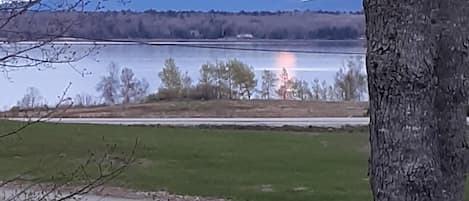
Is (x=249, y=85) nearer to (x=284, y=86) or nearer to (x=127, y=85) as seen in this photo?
(x=284, y=86)

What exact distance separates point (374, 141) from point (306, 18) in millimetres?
35120

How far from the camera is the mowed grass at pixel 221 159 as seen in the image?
12.5 meters

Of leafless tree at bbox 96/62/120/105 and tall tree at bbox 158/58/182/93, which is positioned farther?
tall tree at bbox 158/58/182/93

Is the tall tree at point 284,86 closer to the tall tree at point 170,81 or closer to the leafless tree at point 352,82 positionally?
the leafless tree at point 352,82

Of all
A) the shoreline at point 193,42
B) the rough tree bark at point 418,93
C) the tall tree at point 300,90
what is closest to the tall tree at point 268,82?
the tall tree at point 300,90

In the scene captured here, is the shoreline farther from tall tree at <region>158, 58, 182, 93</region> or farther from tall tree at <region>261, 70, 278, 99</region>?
tall tree at <region>158, 58, 182, 93</region>

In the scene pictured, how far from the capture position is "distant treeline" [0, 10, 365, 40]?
3791 millimetres

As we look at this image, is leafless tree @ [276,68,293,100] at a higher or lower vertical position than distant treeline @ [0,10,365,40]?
lower

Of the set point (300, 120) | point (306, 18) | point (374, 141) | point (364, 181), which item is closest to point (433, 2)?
point (374, 141)

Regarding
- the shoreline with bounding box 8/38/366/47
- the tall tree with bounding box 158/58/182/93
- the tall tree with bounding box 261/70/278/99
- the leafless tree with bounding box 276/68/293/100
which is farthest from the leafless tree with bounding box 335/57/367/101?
the tall tree with bounding box 158/58/182/93

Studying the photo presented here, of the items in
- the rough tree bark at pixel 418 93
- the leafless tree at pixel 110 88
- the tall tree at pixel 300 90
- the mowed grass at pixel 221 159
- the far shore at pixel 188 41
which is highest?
the far shore at pixel 188 41

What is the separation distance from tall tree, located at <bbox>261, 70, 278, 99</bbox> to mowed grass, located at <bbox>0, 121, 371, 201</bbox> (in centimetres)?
1850

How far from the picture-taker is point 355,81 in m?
40.2

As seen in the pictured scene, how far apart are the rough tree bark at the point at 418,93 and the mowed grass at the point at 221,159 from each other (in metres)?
7.48
